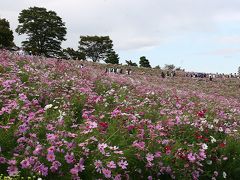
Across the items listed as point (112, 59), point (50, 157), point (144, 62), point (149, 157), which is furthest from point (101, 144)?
point (144, 62)

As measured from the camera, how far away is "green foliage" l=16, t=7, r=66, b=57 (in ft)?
209

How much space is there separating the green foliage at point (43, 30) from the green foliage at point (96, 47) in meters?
17.7

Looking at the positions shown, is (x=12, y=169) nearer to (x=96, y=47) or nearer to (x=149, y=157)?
(x=149, y=157)

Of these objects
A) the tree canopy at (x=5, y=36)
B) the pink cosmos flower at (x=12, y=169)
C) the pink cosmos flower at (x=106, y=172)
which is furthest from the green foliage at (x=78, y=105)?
the tree canopy at (x=5, y=36)

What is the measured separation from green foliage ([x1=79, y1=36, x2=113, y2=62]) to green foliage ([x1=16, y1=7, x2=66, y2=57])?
17.7 meters

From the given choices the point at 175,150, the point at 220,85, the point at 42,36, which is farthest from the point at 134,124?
the point at 42,36

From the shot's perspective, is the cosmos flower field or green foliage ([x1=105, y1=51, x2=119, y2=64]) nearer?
the cosmos flower field

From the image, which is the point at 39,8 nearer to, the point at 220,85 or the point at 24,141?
the point at 220,85

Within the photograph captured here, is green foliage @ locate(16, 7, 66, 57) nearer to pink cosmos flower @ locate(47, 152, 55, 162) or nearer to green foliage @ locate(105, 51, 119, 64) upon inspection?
green foliage @ locate(105, 51, 119, 64)

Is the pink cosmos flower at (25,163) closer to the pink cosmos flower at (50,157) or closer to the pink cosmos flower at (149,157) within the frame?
the pink cosmos flower at (50,157)

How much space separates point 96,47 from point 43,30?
2039 cm

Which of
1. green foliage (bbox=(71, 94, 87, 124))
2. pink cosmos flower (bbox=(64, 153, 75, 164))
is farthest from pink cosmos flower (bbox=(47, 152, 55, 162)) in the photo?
green foliage (bbox=(71, 94, 87, 124))

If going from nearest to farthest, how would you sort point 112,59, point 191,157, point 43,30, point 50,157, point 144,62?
point 50,157, point 191,157, point 43,30, point 112,59, point 144,62

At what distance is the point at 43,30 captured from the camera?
2557 inches
